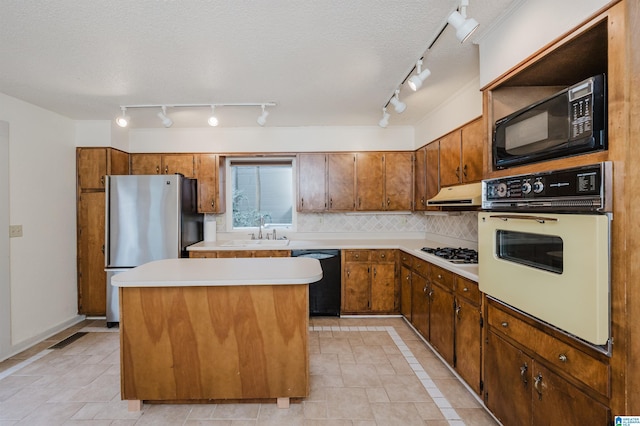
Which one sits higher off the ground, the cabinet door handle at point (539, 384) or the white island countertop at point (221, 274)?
the white island countertop at point (221, 274)

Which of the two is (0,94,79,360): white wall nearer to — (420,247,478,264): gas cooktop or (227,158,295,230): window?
(227,158,295,230): window

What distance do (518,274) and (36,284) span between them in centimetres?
438

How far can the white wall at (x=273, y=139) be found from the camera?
14.3 ft

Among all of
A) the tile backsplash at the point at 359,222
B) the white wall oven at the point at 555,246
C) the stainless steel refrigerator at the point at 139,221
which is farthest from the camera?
the tile backsplash at the point at 359,222

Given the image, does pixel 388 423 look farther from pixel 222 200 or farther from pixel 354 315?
pixel 222 200

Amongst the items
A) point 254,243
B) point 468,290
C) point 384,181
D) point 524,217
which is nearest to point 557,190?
point 524,217

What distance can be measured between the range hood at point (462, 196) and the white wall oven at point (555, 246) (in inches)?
23.1

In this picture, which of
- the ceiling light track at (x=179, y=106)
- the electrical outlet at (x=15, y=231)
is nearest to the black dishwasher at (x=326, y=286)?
the ceiling light track at (x=179, y=106)

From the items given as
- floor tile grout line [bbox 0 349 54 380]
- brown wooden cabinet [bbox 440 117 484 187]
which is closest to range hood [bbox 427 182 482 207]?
brown wooden cabinet [bbox 440 117 484 187]

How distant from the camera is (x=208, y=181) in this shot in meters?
4.30

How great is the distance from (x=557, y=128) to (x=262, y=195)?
12.5 ft

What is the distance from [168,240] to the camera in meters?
3.76

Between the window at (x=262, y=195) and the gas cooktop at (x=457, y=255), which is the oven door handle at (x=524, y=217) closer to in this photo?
the gas cooktop at (x=457, y=255)

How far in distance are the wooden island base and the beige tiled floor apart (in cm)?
12
